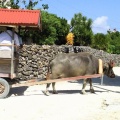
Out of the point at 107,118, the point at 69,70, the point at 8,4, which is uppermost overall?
the point at 8,4

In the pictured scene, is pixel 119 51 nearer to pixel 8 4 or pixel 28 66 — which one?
pixel 8 4

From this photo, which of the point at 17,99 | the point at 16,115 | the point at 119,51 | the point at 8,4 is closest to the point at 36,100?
the point at 17,99

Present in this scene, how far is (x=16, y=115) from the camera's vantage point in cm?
970

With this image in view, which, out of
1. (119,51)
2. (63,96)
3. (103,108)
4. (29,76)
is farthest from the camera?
(119,51)

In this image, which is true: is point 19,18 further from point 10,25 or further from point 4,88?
point 4,88

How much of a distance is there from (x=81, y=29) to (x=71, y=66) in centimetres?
3987

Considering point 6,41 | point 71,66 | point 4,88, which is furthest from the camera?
point 71,66

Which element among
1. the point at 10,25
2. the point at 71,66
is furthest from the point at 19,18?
the point at 71,66

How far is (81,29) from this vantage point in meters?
52.9

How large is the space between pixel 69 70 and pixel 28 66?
5.06m

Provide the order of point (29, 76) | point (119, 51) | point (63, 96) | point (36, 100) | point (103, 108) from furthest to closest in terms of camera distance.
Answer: point (119, 51)
point (29, 76)
point (63, 96)
point (36, 100)
point (103, 108)

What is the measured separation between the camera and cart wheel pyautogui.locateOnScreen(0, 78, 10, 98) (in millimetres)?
12227

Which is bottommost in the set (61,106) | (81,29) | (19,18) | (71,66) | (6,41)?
(61,106)

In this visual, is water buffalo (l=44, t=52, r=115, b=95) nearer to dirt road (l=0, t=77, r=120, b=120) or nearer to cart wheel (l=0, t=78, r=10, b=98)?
dirt road (l=0, t=77, r=120, b=120)
